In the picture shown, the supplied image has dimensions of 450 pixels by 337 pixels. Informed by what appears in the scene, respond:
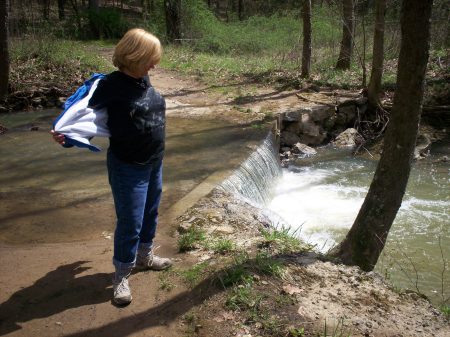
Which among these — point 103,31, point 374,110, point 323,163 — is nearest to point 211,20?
point 103,31

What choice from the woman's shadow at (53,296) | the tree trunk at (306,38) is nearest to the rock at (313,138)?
the tree trunk at (306,38)

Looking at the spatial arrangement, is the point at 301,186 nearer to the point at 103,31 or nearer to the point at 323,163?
the point at 323,163

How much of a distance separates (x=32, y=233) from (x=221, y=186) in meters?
2.26

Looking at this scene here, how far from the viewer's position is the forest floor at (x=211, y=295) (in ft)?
9.80

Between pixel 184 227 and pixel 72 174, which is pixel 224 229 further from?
pixel 72 174

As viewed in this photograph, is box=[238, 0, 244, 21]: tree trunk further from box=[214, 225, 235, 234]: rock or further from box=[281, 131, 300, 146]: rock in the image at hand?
box=[214, 225, 235, 234]: rock

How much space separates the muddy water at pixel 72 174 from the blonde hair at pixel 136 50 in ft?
6.84

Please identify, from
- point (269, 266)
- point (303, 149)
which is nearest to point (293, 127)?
point (303, 149)

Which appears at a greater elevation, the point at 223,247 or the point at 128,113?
the point at 128,113

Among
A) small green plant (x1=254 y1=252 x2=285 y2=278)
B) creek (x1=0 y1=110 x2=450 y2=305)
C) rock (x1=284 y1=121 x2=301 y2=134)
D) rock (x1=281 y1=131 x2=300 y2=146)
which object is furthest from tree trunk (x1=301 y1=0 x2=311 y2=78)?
small green plant (x1=254 y1=252 x2=285 y2=278)

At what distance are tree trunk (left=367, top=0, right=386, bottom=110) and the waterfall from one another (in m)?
3.23

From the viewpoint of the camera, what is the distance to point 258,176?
23.8 feet

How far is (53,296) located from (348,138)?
28.6ft

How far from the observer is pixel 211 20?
20.0 m
